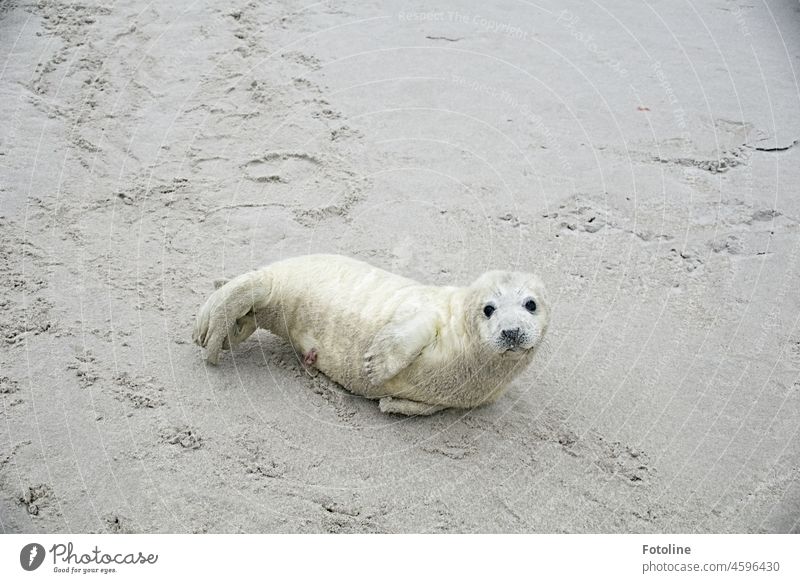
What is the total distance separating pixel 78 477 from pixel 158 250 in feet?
6.19

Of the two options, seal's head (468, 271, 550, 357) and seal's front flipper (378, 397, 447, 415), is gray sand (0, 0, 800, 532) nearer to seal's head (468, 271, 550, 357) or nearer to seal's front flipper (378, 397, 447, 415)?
seal's front flipper (378, 397, 447, 415)

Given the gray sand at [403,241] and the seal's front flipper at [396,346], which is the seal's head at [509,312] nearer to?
the seal's front flipper at [396,346]

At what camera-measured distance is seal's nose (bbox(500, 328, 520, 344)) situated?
4184 millimetres

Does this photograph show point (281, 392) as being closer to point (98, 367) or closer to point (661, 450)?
point (98, 367)

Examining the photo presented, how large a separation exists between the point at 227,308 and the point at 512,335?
1.52m

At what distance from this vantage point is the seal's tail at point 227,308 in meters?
4.80

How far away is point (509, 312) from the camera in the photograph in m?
4.27

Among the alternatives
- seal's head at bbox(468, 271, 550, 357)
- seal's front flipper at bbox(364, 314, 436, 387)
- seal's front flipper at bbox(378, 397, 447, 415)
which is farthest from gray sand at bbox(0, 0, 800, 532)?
seal's head at bbox(468, 271, 550, 357)

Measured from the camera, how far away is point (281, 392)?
478 cm

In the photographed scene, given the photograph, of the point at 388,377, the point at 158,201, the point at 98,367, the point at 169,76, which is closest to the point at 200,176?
the point at 158,201
